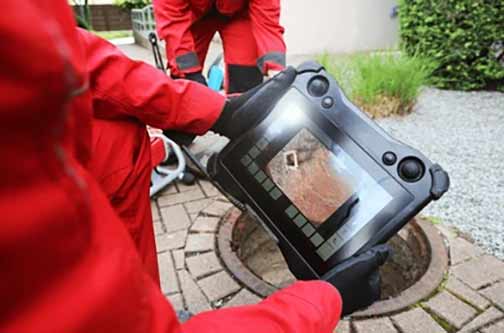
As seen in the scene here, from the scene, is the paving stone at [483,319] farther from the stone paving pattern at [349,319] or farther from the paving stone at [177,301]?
the paving stone at [177,301]

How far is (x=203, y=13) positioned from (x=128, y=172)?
5.25 feet

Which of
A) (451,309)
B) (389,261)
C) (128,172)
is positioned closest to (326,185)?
(128,172)

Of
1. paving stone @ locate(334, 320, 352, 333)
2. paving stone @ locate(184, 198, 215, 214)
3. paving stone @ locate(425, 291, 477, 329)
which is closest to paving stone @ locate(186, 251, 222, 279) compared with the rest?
paving stone @ locate(184, 198, 215, 214)

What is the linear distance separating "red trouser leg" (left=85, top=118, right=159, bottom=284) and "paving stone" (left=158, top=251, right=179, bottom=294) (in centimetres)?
52

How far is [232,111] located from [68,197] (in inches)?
36.1

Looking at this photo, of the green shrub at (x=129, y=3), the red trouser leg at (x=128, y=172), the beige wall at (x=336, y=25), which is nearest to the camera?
the red trouser leg at (x=128, y=172)

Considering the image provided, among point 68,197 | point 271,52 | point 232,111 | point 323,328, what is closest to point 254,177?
point 232,111

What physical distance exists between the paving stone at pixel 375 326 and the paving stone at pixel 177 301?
662 millimetres

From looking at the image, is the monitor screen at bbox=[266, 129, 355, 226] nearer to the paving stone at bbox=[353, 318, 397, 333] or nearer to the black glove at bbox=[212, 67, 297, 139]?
the black glove at bbox=[212, 67, 297, 139]

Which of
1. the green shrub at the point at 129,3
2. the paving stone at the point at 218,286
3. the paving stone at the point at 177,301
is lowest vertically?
the green shrub at the point at 129,3

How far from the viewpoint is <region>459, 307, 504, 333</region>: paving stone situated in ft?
4.93

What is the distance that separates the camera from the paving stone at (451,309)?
1541 mm

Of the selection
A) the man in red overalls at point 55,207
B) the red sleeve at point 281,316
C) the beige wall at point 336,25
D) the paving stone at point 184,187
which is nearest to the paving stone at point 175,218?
the paving stone at point 184,187

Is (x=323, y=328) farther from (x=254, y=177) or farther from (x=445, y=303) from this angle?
(x=445, y=303)
